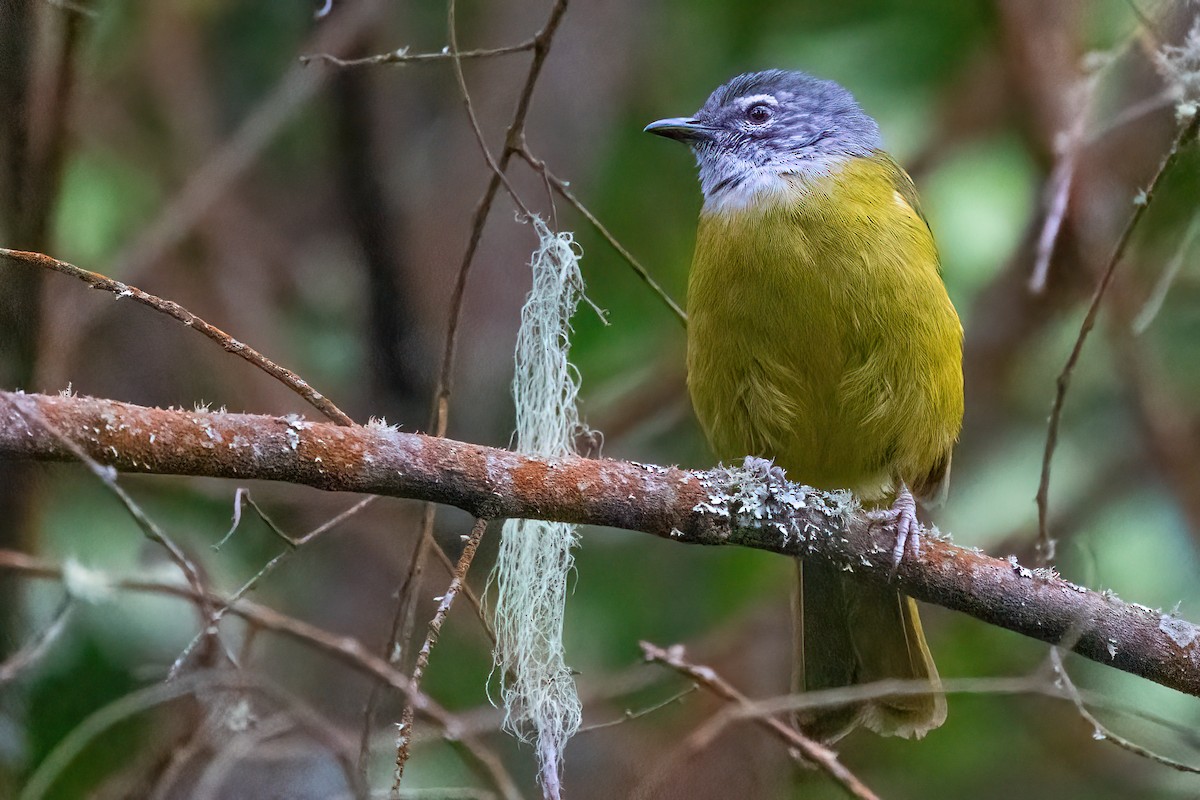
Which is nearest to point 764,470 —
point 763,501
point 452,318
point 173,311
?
point 763,501

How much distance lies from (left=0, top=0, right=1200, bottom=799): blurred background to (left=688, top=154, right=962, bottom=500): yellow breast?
508mm

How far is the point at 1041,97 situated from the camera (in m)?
4.37

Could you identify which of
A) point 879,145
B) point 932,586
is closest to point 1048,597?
point 932,586

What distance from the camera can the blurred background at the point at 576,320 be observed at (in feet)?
8.45

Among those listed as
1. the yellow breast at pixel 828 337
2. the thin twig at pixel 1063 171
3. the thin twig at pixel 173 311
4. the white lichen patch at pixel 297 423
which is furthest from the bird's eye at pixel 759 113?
the white lichen patch at pixel 297 423

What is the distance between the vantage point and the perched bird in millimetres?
2941

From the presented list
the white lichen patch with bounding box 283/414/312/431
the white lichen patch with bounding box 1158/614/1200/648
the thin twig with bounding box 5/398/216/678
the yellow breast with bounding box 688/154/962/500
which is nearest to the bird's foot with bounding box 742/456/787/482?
the yellow breast with bounding box 688/154/962/500

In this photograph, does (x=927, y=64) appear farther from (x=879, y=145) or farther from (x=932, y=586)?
(x=932, y=586)

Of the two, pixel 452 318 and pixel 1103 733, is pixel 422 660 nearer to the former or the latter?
pixel 452 318

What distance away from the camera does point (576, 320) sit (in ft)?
12.7

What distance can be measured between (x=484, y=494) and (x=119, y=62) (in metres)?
2.32

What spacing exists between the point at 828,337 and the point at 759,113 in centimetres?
96

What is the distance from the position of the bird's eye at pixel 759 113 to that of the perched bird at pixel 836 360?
0.61 ft

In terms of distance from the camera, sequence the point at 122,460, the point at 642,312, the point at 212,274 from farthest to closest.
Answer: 1. the point at 642,312
2. the point at 212,274
3. the point at 122,460
